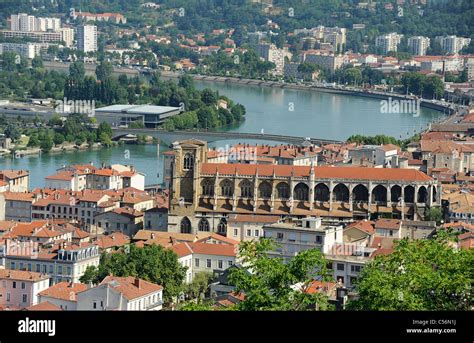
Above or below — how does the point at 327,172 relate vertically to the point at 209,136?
above

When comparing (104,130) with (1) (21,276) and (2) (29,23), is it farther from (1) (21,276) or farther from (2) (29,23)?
(2) (29,23)

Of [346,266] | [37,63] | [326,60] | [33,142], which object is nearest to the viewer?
[346,266]

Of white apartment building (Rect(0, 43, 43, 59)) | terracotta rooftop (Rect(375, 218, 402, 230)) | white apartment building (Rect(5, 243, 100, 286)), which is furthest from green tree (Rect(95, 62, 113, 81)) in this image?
white apartment building (Rect(5, 243, 100, 286))

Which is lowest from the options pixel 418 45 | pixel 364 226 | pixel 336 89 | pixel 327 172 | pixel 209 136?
pixel 336 89

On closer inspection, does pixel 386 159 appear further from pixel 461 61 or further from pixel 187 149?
pixel 461 61

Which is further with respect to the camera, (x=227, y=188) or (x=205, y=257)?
(x=227, y=188)

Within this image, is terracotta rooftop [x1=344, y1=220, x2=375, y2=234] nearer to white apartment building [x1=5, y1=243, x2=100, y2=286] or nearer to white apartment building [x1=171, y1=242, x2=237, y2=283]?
white apartment building [x1=171, y1=242, x2=237, y2=283]

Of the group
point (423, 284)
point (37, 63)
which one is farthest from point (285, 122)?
point (423, 284)
